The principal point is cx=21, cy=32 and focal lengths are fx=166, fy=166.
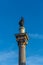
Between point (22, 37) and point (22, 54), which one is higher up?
point (22, 37)

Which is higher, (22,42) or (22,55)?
(22,42)

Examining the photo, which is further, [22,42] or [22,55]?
[22,42]

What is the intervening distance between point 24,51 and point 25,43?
1390mm

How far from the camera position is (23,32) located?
26844 millimetres

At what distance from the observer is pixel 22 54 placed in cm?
2539

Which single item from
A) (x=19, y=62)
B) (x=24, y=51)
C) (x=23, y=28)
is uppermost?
(x=23, y=28)

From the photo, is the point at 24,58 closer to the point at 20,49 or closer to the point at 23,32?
the point at 20,49

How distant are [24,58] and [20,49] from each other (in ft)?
5.13

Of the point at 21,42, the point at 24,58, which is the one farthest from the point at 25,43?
the point at 24,58

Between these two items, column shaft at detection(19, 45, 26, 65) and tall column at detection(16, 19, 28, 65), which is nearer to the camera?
column shaft at detection(19, 45, 26, 65)

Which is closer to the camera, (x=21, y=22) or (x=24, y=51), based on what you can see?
(x=24, y=51)

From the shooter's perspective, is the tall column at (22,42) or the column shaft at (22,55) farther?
the tall column at (22,42)

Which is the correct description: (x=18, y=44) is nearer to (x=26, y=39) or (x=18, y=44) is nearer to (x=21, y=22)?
(x=26, y=39)

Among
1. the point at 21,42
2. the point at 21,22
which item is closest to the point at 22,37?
the point at 21,42
